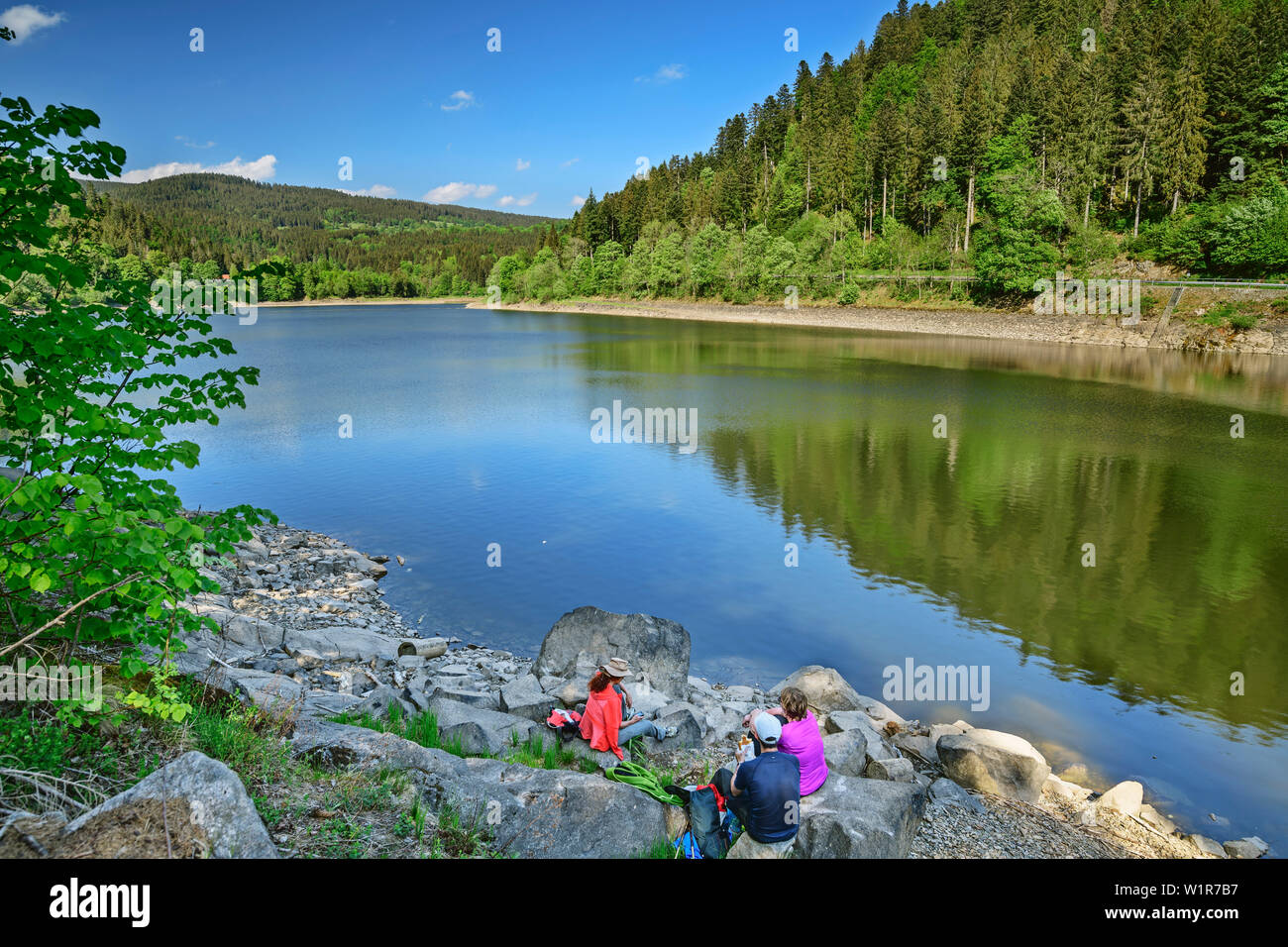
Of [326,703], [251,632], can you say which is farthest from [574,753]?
[251,632]

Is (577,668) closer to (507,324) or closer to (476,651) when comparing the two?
(476,651)

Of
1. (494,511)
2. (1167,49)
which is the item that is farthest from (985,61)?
(494,511)

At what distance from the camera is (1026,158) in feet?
253

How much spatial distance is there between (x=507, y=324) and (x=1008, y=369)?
2879 inches

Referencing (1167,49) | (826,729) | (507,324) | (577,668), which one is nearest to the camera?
(826,729)

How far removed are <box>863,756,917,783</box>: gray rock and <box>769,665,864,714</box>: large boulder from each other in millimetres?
2273

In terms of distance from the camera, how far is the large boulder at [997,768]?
8.73 m

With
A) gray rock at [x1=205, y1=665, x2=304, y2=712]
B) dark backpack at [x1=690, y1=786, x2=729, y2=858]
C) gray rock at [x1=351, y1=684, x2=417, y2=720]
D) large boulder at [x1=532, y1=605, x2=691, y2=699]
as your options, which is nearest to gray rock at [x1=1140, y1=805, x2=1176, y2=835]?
dark backpack at [x1=690, y1=786, x2=729, y2=858]

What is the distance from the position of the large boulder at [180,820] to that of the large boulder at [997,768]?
7751mm

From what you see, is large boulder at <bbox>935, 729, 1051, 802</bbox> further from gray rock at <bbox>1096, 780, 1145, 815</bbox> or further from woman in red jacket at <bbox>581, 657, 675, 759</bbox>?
woman in red jacket at <bbox>581, 657, 675, 759</bbox>

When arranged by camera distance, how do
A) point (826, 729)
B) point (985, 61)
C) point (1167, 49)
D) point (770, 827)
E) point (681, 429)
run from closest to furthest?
point (770, 827) < point (826, 729) < point (681, 429) < point (1167, 49) < point (985, 61)

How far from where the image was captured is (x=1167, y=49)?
74562 millimetres

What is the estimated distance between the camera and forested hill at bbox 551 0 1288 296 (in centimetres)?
6481

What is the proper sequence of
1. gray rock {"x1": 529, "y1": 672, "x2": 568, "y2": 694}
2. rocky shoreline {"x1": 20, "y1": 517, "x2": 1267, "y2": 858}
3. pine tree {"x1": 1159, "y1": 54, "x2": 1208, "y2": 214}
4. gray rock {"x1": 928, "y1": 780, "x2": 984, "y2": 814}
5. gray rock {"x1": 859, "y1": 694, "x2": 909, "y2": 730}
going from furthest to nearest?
pine tree {"x1": 1159, "y1": 54, "x2": 1208, "y2": 214} < gray rock {"x1": 859, "y1": 694, "x2": 909, "y2": 730} < gray rock {"x1": 529, "y1": 672, "x2": 568, "y2": 694} < gray rock {"x1": 928, "y1": 780, "x2": 984, "y2": 814} < rocky shoreline {"x1": 20, "y1": 517, "x2": 1267, "y2": 858}
